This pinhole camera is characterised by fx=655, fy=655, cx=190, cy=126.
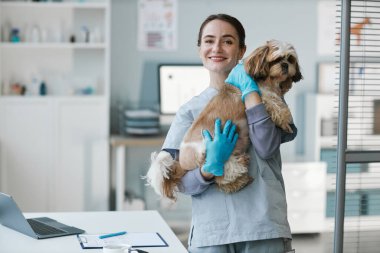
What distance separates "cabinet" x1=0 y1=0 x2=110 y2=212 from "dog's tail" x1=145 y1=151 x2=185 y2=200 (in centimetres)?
284

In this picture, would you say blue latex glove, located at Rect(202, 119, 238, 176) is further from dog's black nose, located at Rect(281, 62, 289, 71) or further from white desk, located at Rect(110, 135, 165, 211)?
white desk, located at Rect(110, 135, 165, 211)

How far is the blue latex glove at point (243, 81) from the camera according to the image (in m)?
2.07

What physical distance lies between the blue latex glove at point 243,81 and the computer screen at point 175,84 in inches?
122

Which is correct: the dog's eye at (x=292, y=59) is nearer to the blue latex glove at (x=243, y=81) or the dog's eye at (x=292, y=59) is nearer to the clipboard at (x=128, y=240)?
the blue latex glove at (x=243, y=81)

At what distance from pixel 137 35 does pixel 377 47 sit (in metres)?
3.11

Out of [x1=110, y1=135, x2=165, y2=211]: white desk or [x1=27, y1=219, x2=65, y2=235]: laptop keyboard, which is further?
[x1=110, y1=135, x2=165, y2=211]: white desk

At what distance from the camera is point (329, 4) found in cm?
551

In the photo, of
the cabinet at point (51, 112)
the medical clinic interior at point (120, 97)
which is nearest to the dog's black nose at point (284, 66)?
the medical clinic interior at point (120, 97)

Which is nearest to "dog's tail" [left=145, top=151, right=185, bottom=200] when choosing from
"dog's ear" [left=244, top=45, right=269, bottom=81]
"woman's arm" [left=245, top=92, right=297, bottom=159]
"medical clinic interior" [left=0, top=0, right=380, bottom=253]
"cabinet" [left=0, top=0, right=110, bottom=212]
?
"woman's arm" [left=245, top=92, right=297, bottom=159]

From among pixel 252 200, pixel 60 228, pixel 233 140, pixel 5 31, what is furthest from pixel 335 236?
pixel 5 31

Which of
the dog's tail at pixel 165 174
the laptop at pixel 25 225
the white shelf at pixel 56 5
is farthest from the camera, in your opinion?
the white shelf at pixel 56 5

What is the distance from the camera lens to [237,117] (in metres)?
2.11

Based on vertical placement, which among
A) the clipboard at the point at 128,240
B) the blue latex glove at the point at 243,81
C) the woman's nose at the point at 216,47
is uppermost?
the woman's nose at the point at 216,47

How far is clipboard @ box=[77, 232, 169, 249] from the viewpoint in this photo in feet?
7.18
